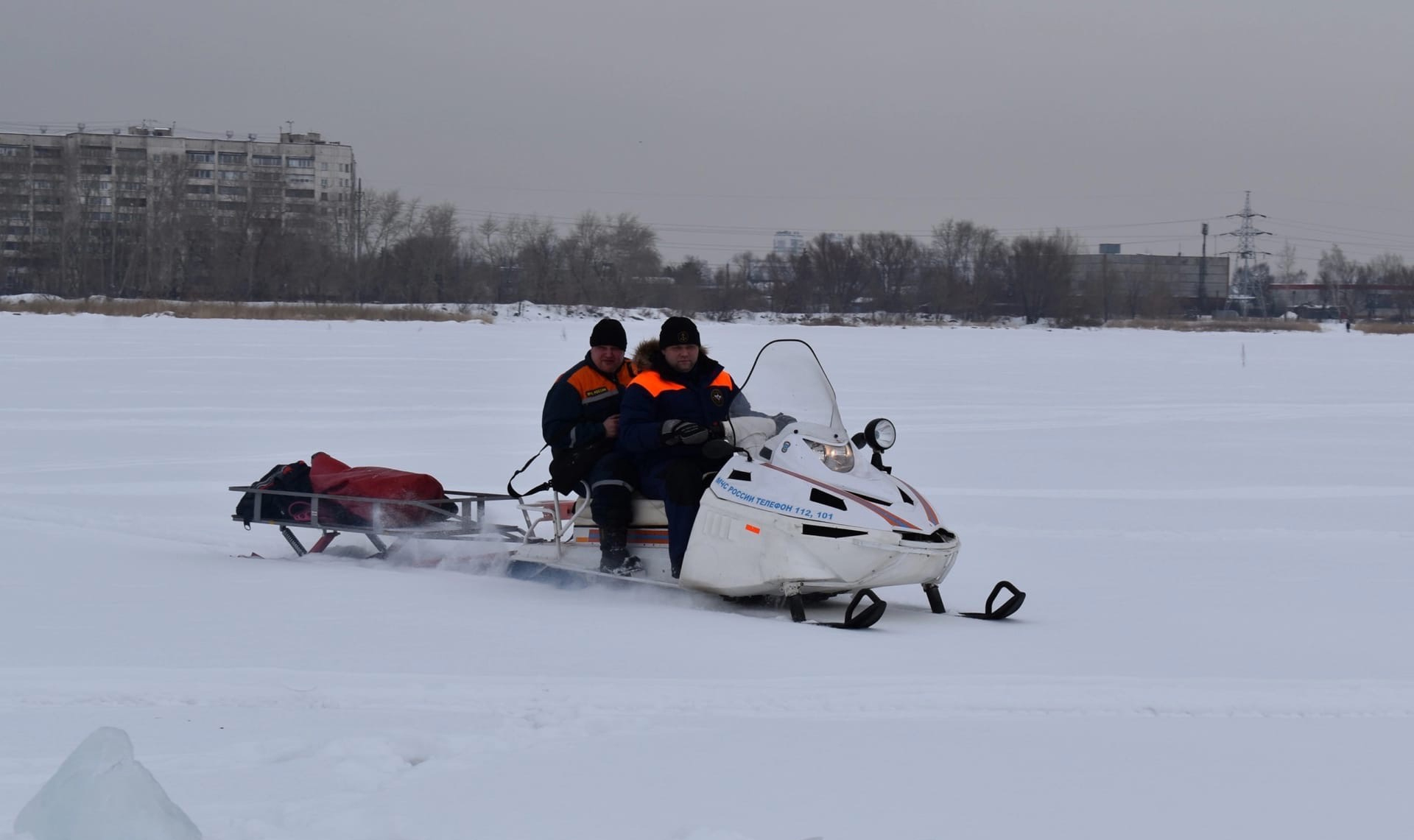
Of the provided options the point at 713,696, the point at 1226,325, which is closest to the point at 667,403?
the point at 713,696

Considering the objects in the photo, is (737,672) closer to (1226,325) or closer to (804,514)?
(804,514)

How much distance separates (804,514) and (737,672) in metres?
1.04

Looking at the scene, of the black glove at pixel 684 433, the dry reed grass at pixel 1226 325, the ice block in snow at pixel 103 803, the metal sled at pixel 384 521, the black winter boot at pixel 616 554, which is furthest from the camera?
the dry reed grass at pixel 1226 325

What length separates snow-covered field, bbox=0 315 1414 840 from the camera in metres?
3.41

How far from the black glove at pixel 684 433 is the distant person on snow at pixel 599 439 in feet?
1.63

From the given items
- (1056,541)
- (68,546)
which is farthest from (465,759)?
(1056,541)

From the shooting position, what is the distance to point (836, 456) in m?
5.78

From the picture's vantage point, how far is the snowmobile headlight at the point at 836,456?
5.75m

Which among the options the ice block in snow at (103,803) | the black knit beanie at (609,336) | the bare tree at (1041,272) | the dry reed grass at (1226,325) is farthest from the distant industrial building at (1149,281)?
the ice block in snow at (103,803)

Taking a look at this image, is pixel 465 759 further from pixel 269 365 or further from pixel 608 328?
pixel 269 365

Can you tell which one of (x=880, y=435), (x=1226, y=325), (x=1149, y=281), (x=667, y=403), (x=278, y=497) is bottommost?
(x=278, y=497)

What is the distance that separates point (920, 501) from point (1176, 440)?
8437 mm

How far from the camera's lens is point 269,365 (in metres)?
21.2

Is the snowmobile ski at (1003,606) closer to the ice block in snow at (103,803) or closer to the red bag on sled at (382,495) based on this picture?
the red bag on sled at (382,495)
